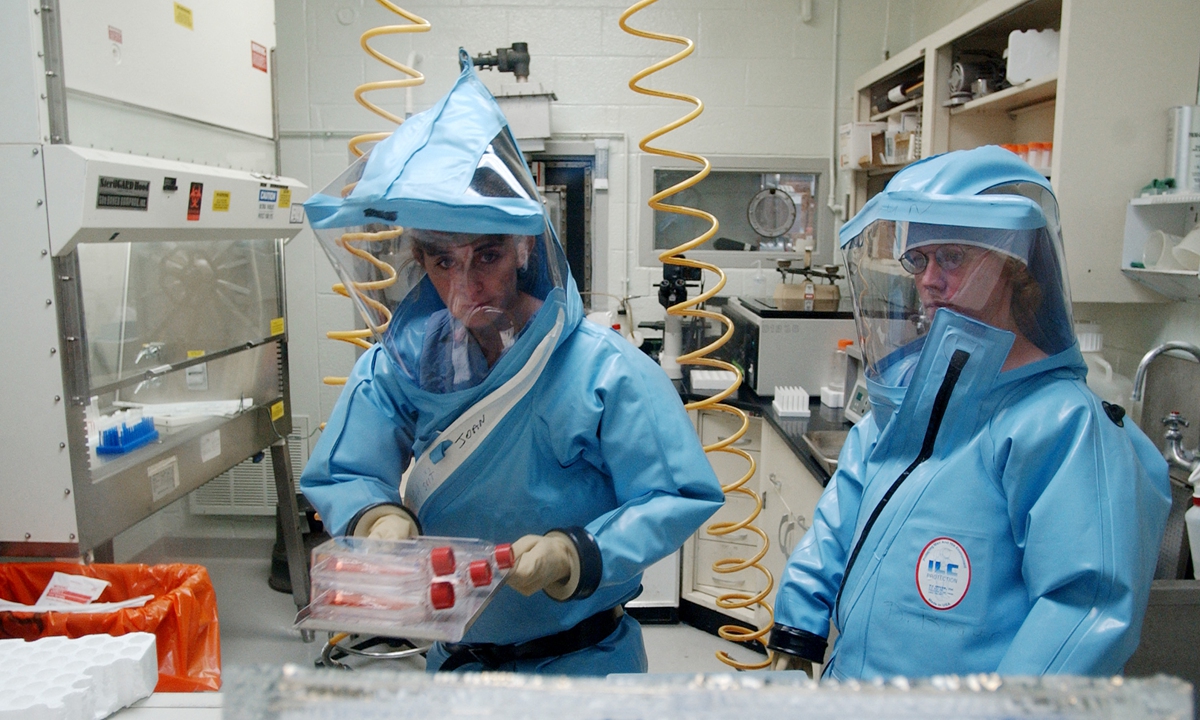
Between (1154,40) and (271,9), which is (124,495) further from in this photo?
(1154,40)

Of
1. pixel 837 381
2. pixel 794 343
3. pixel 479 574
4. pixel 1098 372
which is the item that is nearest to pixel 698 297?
pixel 794 343

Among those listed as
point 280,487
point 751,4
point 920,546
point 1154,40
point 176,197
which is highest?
point 751,4

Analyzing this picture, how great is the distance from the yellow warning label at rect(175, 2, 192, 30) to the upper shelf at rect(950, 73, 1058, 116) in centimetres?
256

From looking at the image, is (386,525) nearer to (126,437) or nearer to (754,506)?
(126,437)

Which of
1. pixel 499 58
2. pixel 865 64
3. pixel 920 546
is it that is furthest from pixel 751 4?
pixel 920 546

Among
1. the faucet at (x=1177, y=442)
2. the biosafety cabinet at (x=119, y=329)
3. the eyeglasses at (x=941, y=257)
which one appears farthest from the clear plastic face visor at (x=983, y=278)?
the biosafety cabinet at (x=119, y=329)

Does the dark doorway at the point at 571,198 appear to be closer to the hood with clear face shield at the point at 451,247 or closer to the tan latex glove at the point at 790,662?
the hood with clear face shield at the point at 451,247

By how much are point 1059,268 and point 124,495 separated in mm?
2362

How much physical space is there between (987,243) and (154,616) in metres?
2.00

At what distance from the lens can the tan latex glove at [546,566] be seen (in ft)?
3.45

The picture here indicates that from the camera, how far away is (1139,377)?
179 centimetres

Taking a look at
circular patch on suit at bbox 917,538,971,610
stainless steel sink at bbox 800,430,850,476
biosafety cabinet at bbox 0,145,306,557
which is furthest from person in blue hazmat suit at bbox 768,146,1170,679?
biosafety cabinet at bbox 0,145,306,557

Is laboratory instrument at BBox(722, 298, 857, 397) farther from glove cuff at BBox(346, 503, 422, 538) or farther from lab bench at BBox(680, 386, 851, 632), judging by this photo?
glove cuff at BBox(346, 503, 422, 538)

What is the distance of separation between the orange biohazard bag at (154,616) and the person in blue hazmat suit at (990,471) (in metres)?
1.61
